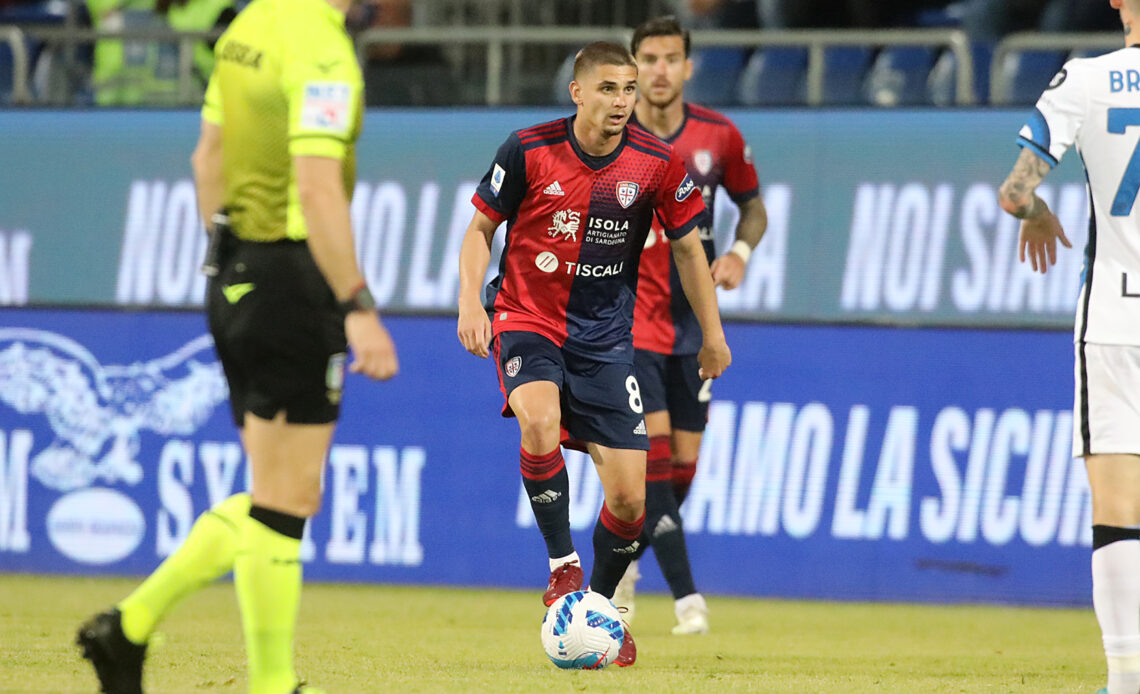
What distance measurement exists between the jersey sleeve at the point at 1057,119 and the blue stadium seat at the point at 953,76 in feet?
19.3

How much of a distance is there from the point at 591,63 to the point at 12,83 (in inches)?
282

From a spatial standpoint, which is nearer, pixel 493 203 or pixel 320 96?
pixel 320 96

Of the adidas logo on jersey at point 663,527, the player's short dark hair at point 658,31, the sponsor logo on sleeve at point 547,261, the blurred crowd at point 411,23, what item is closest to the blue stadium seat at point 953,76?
the blurred crowd at point 411,23

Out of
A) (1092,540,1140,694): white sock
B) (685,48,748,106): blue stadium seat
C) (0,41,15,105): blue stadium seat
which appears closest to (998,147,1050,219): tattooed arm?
(1092,540,1140,694): white sock

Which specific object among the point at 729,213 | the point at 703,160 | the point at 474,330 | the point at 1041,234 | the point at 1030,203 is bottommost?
the point at 474,330

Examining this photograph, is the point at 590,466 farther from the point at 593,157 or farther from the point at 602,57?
the point at 602,57

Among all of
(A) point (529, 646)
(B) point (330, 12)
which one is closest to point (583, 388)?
(A) point (529, 646)

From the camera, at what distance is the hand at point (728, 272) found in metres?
8.10

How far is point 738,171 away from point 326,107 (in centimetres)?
433

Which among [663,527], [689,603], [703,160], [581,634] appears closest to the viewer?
[581,634]

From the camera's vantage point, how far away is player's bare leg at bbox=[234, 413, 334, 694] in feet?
15.4

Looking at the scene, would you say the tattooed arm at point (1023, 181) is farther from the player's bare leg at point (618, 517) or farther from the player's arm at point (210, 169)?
the player's arm at point (210, 169)

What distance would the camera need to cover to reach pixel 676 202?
22.6ft

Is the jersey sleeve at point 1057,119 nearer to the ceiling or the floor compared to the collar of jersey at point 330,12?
nearer to the floor
